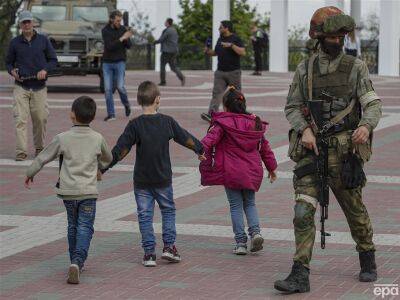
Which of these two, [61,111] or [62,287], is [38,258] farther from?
[61,111]

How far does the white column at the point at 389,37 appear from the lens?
137 feet

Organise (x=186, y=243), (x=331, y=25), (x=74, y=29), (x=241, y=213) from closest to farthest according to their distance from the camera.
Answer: (x=331, y=25), (x=241, y=213), (x=186, y=243), (x=74, y=29)

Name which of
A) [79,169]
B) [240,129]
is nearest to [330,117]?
[240,129]

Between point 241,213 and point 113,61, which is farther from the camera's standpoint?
point 113,61

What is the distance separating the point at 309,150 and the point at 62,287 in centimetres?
185

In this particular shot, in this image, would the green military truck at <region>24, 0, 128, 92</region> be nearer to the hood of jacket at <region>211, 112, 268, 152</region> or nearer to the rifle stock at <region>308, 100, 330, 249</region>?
the hood of jacket at <region>211, 112, 268, 152</region>

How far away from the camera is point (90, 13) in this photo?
97.2ft

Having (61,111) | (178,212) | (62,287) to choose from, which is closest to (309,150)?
(62,287)

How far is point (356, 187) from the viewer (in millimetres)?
7684

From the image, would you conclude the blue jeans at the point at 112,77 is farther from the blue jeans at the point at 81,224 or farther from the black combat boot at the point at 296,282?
the black combat boot at the point at 296,282

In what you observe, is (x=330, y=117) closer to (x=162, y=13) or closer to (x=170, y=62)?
(x=170, y=62)

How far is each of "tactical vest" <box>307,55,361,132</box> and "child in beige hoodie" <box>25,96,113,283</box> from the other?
160cm

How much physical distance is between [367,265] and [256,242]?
1.19m

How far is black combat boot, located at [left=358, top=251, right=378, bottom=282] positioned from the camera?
783 cm
